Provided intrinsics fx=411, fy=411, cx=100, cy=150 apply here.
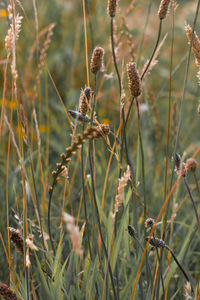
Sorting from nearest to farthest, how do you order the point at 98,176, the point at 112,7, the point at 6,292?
the point at 6,292 → the point at 112,7 → the point at 98,176

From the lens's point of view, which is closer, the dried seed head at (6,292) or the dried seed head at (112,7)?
the dried seed head at (6,292)

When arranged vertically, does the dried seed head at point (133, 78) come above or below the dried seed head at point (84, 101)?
above

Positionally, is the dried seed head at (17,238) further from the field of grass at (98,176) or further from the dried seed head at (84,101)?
the dried seed head at (84,101)

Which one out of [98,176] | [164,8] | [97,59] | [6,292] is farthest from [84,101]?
[98,176]

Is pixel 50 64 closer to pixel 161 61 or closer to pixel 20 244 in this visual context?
pixel 161 61

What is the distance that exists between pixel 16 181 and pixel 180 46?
236 cm

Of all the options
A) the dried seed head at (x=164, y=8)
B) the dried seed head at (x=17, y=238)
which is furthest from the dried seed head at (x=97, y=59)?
the dried seed head at (x=17, y=238)

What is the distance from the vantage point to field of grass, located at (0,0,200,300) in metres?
0.66

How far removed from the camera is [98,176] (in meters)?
1.40

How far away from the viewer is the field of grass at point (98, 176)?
0.66 metres

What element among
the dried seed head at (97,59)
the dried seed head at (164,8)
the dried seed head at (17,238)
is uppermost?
the dried seed head at (164,8)

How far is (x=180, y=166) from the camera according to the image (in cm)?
63

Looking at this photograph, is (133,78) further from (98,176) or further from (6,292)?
(98,176)

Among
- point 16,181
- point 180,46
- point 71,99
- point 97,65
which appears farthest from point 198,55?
point 180,46
